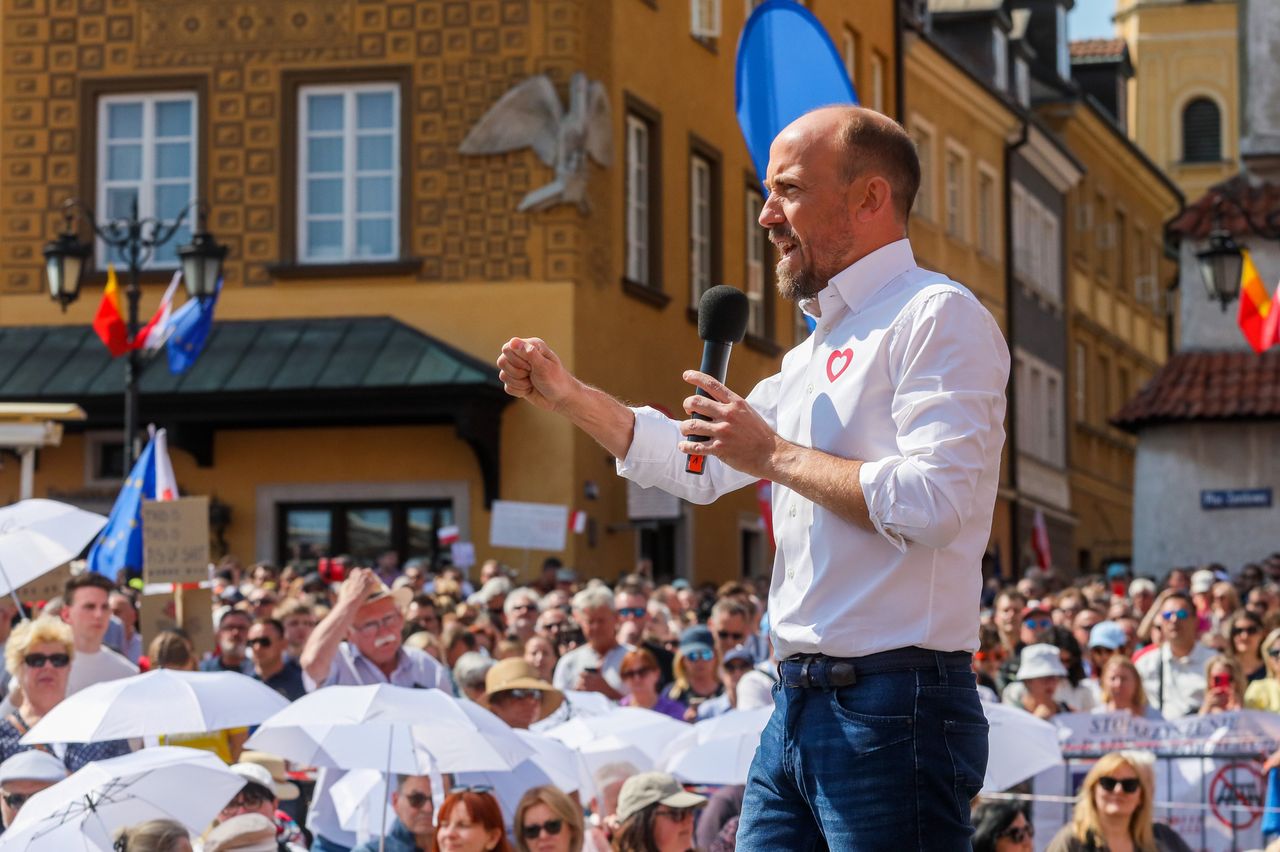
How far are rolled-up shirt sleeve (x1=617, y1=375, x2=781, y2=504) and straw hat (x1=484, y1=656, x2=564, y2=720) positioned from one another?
674 cm

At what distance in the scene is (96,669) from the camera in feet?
36.6

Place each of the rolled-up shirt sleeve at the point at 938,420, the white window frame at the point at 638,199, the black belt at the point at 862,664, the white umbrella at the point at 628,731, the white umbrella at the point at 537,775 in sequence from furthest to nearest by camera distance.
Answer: the white window frame at the point at 638,199 < the white umbrella at the point at 628,731 < the white umbrella at the point at 537,775 < the black belt at the point at 862,664 < the rolled-up shirt sleeve at the point at 938,420

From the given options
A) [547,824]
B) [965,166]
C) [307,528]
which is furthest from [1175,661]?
[965,166]

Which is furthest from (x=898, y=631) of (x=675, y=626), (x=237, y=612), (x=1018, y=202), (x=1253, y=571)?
(x=1018, y=202)

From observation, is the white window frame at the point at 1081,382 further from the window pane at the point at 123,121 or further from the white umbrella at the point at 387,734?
the white umbrella at the point at 387,734

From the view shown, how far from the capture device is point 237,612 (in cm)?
1382

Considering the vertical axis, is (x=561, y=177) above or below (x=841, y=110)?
above

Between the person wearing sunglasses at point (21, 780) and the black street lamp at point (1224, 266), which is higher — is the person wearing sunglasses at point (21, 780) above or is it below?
below

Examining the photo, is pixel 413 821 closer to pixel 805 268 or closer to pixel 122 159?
pixel 805 268

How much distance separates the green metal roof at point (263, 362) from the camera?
2559 centimetres

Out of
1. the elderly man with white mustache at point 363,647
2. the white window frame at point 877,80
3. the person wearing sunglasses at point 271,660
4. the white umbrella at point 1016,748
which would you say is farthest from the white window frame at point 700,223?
the white umbrella at point 1016,748

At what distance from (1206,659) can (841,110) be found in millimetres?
10318

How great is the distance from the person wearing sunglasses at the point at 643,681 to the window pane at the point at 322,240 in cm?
1504

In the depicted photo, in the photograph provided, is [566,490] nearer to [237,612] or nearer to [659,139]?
[659,139]
